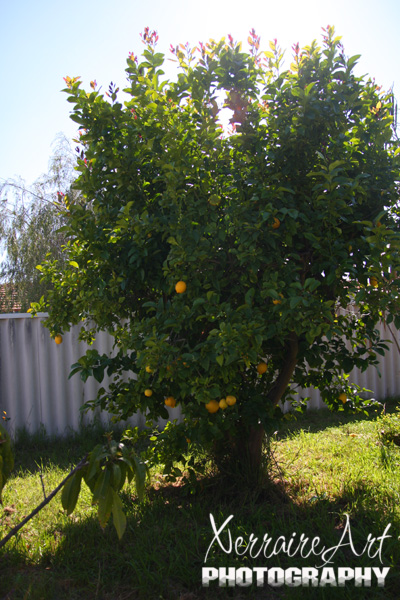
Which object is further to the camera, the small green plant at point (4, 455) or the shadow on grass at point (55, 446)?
the shadow on grass at point (55, 446)

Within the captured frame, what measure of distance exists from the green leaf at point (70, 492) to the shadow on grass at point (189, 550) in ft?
2.04

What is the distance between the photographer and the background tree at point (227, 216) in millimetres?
2465

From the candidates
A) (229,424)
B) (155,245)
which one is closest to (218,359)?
(229,424)

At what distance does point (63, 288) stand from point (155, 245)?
0.88 metres

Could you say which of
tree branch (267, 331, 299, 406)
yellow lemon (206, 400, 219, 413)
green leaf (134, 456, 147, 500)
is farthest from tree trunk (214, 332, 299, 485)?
green leaf (134, 456, 147, 500)

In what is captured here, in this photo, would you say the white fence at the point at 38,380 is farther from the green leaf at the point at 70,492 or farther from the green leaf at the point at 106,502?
the green leaf at the point at 106,502

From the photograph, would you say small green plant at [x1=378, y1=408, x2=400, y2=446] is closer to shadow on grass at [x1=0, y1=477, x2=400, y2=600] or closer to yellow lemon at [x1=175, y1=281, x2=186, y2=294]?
shadow on grass at [x1=0, y1=477, x2=400, y2=600]

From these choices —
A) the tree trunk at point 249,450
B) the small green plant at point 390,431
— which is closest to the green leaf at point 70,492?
the tree trunk at point 249,450

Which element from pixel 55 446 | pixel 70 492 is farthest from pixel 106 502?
pixel 55 446

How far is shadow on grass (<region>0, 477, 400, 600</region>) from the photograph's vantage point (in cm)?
233

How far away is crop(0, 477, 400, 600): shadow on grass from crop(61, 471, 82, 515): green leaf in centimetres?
62

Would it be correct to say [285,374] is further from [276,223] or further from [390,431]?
[390,431]

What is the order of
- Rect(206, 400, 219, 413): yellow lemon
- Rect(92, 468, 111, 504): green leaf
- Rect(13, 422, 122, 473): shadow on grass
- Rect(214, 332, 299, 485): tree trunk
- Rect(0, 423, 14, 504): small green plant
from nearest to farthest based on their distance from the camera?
Rect(92, 468, 111, 504): green leaf
Rect(0, 423, 14, 504): small green plant
Rect(206, 400, 219, 413): yellow lemon
Rect(214, 332, 299, 485): tree trunk
Rect(13, 422, 122, 473): shadow on grass

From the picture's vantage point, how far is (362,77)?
2773 mm
